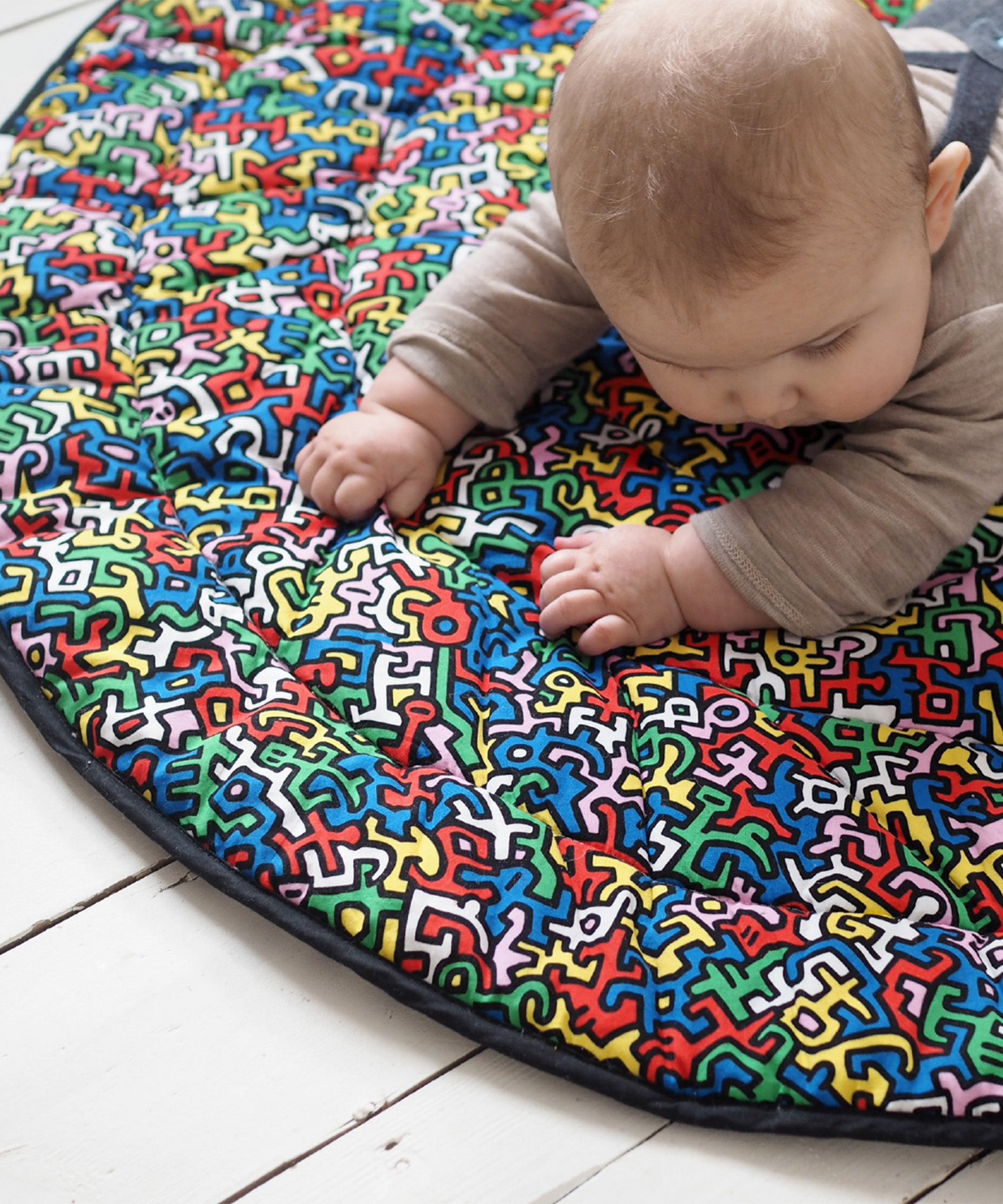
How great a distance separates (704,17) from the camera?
79 cm

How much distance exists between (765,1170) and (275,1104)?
1.01 ft

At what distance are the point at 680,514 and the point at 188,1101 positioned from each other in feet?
1.91

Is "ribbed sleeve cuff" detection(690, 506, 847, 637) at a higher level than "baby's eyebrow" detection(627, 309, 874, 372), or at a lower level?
lower

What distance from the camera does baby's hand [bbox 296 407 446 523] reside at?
3.45ft

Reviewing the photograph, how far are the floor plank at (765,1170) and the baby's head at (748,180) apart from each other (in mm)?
498

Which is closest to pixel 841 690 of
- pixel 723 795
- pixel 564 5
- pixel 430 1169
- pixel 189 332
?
pixel 723 795

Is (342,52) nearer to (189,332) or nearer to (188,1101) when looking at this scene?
(189,332)

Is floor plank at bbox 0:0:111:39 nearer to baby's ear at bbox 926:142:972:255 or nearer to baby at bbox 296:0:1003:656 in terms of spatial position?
baby at bbox 296:0:1003:656

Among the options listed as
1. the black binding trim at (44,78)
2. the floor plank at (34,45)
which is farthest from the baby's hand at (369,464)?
the floor plank at (34,45)

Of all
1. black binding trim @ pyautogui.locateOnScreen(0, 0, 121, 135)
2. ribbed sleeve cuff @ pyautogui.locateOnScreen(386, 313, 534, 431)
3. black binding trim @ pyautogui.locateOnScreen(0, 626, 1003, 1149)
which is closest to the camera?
black binding trim @ pyautogui.locateOnScreen(0, 626, 1003, 1149)

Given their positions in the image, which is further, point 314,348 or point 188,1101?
point 314,348

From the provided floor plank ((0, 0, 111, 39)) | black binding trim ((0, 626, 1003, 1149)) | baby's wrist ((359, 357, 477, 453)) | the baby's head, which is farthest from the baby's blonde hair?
floor plank ((0, 0, 111, 39))

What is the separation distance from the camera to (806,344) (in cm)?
86

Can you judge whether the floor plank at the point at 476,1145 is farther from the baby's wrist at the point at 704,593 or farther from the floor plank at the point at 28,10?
the floor plank at the point at 28,10
